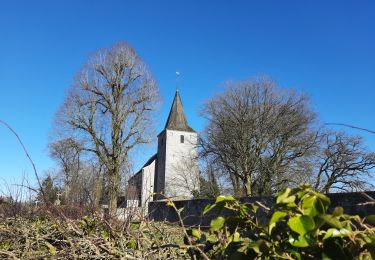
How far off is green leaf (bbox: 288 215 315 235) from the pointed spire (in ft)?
193

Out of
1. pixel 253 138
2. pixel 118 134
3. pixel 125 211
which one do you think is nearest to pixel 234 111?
pixel 253 138

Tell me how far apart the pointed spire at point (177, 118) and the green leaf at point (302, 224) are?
5881 centimetres

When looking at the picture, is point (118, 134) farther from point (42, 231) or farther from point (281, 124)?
point (42, 231)

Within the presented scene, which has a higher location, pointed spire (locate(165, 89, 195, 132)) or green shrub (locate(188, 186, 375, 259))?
pointed spire (locate(165, 89, 195, 132))

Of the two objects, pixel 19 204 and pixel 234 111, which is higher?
pixel 234 111

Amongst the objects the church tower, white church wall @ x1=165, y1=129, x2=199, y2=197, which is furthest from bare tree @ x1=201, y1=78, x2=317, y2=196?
the church tower

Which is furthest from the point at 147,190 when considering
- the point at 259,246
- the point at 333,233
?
the point at 333,233

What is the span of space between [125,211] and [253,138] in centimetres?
2879

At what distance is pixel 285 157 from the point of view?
31.4 m

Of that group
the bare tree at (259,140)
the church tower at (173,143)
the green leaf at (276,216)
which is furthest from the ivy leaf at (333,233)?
the church tower at (173,143)

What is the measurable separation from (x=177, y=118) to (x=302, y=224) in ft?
197

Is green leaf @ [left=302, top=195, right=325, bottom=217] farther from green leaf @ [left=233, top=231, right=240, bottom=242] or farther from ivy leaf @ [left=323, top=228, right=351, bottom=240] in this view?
green leaf @ [left=233, top=231, right=240, bottom=242]

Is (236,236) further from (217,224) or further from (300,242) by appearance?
(300,242)

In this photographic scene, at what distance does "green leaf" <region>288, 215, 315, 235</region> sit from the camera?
88 centimetres
